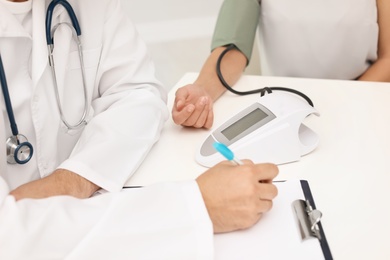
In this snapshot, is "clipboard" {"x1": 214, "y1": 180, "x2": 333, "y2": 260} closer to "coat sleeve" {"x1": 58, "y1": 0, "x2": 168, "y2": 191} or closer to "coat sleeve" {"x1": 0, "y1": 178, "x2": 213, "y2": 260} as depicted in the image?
"coat sleeve" {"x1": 0, "y1": 178, "x2": 213, "y2": 260}

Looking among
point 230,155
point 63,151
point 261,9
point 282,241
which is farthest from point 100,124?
point 261,9

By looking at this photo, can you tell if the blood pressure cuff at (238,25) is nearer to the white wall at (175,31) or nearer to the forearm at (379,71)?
the forearm at (379,71)

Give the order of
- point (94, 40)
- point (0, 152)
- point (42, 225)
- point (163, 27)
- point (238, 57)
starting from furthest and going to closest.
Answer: point (163, 27) < point (238, 57) < point (94, 40) < point (0, 152) < point (42, 225)

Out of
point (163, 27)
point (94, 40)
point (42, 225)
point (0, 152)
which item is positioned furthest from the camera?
point (163, 27)

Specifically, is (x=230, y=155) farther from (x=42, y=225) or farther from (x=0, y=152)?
(x=0, y=152)

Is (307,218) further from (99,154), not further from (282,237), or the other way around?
(99,154)

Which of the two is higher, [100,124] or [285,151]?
[100,124]

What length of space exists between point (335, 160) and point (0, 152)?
0.60 metres

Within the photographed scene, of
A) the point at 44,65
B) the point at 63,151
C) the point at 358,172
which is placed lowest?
the point at 358,172

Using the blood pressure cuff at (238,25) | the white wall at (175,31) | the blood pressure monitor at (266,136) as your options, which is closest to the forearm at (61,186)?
the blood pressure monitor at (266,136)

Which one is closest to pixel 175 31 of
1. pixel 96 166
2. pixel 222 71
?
pixel 222 71

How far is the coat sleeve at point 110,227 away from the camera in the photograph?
666mm

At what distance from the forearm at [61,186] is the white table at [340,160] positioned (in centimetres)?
8

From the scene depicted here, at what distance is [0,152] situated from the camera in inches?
34.4
